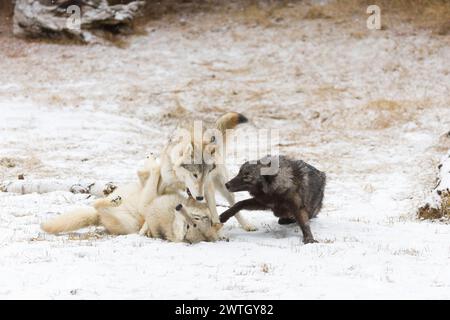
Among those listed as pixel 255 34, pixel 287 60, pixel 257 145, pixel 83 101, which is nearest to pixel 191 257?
pixel 257 145

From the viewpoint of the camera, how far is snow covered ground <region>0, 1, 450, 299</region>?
6.30 m

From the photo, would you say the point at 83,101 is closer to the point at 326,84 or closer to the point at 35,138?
the point at 35,138

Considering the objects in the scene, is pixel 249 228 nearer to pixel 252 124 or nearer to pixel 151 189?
pixel 151 189

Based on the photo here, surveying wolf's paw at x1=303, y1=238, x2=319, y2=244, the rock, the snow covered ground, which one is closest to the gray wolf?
the snow covered ground

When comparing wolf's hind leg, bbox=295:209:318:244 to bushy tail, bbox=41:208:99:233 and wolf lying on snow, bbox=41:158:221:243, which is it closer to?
wolf lying on snow, bbox=41:158:221:243

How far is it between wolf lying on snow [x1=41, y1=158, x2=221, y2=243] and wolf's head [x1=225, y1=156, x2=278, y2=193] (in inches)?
21.3

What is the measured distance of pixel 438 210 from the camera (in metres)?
10.4

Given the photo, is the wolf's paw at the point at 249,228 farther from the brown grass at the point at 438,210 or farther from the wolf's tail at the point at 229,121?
the brown grass at the point at 438,210

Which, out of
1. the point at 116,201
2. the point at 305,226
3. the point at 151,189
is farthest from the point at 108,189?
the point at 305,226

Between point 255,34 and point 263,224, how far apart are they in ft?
52.7

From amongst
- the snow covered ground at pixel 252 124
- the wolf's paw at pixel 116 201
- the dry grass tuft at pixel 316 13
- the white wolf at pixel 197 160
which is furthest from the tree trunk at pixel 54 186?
the dry grass tuft at pixel 316 13

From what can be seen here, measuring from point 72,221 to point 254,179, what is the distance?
2405mm

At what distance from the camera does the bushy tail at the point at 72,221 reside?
336 inches

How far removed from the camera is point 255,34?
24609 mm
